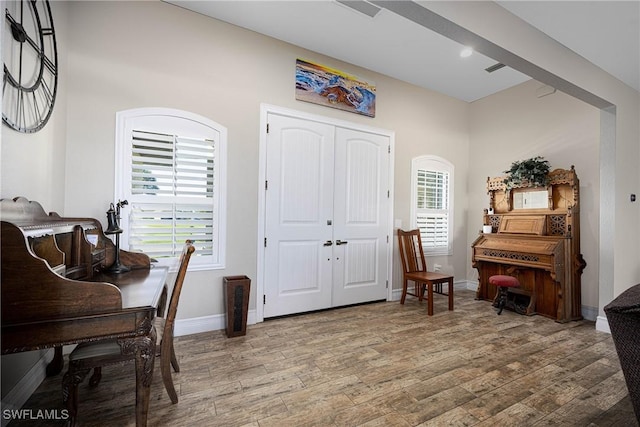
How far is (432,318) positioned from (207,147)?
3248mm

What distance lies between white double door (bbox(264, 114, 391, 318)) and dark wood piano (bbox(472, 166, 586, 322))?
61.9 inches

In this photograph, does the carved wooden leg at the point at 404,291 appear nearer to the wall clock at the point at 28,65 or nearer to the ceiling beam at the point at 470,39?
the ceiling beam at the point at 470,39

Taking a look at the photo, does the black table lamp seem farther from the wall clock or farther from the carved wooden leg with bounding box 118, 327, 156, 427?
the carved wooden leg with bounding box 118, 327, 156, 427

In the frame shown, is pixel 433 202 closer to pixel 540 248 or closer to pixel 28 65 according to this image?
pixel 540 248

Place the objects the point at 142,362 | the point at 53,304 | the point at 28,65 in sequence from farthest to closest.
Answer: the point at 28,65
the point at 142,362
the point at 53,304

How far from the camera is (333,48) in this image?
3.51m

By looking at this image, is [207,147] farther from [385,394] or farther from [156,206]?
[385,394]

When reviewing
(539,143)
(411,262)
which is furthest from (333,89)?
(539,143)

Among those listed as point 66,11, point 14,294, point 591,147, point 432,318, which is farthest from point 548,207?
point 66,11

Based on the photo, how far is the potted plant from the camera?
3.84 meters

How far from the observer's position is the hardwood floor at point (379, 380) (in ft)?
5.87

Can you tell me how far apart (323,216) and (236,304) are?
1466mm

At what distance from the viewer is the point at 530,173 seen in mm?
3867

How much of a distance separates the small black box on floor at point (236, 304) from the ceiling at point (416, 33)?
273 cm
